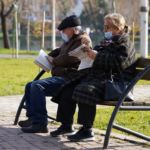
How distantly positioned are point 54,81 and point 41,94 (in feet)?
0.71

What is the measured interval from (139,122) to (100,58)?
1.45m

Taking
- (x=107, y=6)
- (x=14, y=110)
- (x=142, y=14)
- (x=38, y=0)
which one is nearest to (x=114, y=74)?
(x=14, y=110)

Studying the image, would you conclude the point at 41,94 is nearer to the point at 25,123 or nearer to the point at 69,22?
the point at 25,123

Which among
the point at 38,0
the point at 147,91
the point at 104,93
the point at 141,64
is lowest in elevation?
the point at 147,91

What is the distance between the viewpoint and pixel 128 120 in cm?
514

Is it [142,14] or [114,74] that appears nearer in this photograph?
[114,74]

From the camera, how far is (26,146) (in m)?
3.74

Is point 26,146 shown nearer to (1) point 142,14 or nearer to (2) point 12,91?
(2) point 12,91

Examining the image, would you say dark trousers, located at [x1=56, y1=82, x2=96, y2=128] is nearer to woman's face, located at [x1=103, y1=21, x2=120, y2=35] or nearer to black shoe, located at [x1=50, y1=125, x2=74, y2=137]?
black shoe, located at [x1=50, y1=125, x2=74, y2=137]

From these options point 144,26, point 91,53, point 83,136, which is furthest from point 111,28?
point 144,26

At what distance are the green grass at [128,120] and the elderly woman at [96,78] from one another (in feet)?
2.30

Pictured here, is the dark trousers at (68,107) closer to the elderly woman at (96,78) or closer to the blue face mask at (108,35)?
the elderly woman at (96,78)

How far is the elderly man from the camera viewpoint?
427 cm

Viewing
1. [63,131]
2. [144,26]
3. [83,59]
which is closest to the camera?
[83,59]
